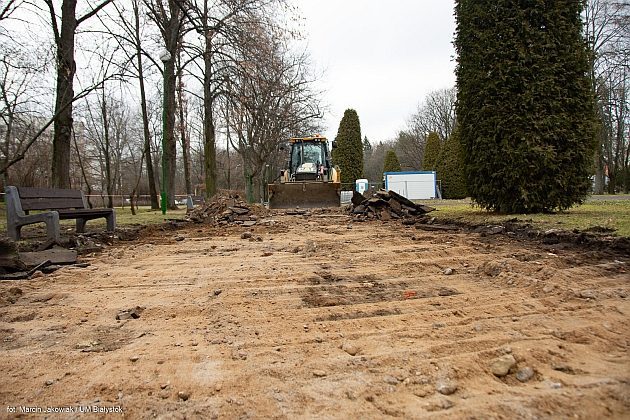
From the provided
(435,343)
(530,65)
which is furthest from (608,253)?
(530,65)

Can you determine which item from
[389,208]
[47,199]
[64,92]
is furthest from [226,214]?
[47,199]

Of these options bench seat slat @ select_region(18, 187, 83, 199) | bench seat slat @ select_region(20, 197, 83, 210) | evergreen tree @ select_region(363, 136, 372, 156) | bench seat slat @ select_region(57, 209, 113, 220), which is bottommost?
bench seat slat @ select_region(57, 209, 113, 220)

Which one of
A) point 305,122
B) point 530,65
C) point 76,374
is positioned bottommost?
point 76,374

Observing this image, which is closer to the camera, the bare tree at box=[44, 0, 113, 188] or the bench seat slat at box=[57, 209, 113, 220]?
the bench seat slat at box=[57, 209, 113, 220]

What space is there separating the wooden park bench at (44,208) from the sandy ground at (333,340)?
6.67 ft

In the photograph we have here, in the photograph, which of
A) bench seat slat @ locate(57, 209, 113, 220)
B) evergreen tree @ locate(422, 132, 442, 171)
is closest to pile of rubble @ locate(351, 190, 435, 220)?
bench seat slat @ locate(57, 209, 113, 220)

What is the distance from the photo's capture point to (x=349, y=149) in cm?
4322

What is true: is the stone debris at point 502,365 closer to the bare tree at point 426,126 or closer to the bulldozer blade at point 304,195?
the bulldozer blade at point 304,195

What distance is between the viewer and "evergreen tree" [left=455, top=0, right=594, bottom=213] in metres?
9.45

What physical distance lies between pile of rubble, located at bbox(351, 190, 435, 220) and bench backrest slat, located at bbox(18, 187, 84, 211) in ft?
23.1

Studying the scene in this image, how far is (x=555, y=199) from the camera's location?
9.57 meters

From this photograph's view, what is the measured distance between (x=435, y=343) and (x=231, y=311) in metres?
1.60

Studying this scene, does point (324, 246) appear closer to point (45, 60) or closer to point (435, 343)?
point (435, 343)

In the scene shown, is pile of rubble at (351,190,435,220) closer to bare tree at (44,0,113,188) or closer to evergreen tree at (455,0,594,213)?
evergreen tree at (455,0,594,213)
